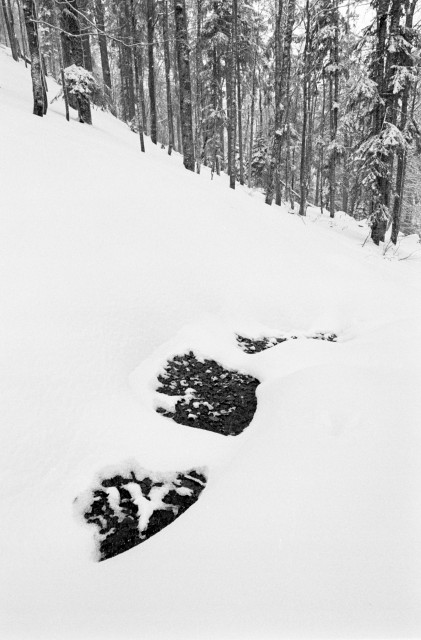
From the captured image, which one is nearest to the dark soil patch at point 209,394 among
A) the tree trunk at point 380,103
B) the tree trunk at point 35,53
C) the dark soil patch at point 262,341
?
the dark soil patch at point 262,341

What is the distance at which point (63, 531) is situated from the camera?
2.34 metres

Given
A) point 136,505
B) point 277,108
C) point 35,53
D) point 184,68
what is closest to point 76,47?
point 184,68

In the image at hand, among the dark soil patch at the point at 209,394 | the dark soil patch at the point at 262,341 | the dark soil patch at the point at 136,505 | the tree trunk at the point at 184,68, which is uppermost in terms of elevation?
the tree trunk at the point at 184,68

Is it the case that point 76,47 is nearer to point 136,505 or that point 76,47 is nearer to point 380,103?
point 380,103

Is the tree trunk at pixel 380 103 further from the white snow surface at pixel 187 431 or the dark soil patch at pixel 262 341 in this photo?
the dark soil patch at pixel 262 341

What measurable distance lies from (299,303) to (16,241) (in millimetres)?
4341

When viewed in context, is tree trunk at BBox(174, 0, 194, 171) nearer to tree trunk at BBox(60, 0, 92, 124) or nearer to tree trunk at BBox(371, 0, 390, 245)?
tree trunk at BBox(60, 0, 92, 124)

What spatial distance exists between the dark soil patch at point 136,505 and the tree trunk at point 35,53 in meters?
8.73

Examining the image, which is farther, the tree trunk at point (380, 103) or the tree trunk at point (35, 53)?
the tree trunk at point (380, 103)

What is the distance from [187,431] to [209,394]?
2.70ft

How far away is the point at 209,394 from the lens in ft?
13.8

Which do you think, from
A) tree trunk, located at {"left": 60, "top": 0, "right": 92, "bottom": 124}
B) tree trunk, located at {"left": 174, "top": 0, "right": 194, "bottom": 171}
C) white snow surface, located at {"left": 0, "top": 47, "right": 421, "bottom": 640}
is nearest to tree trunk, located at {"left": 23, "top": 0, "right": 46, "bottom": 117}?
white snow surface, located at {"left": 0, "top": 47, "right": 421, "bottom": 640}

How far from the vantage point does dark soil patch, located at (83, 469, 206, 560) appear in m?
2.46

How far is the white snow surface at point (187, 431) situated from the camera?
1.76m
